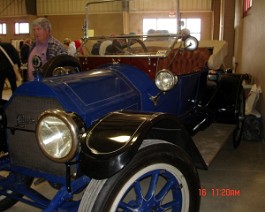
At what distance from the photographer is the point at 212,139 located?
346 cm

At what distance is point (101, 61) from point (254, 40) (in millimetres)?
3867

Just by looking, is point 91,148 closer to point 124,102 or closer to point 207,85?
point 124,102

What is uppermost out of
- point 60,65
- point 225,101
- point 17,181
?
point 60,65

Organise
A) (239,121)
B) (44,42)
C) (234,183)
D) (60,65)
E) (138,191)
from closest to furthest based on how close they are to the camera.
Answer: (138,191), (60,65), (234,183), (44,42), (239,121)

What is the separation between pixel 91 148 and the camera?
1652mm

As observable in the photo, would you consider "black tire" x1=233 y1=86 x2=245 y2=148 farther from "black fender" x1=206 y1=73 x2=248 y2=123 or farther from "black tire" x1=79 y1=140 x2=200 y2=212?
"black tire" x1=79 y1=140 x2=200 y2=212

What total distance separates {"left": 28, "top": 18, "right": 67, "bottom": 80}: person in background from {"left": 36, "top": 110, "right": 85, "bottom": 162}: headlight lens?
1.99 meters

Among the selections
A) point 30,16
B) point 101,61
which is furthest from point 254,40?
point 30,16

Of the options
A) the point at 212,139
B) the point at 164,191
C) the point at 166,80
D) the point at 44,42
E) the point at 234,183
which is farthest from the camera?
the point at 44,42

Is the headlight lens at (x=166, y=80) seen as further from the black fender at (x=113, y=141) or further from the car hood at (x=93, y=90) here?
the black fender at (x=113, y=141)

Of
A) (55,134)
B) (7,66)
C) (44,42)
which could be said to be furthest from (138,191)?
(7,66)

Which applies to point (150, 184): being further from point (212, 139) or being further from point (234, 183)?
point (212, 139)

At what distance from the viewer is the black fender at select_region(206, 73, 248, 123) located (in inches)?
160

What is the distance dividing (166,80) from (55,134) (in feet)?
3.44
